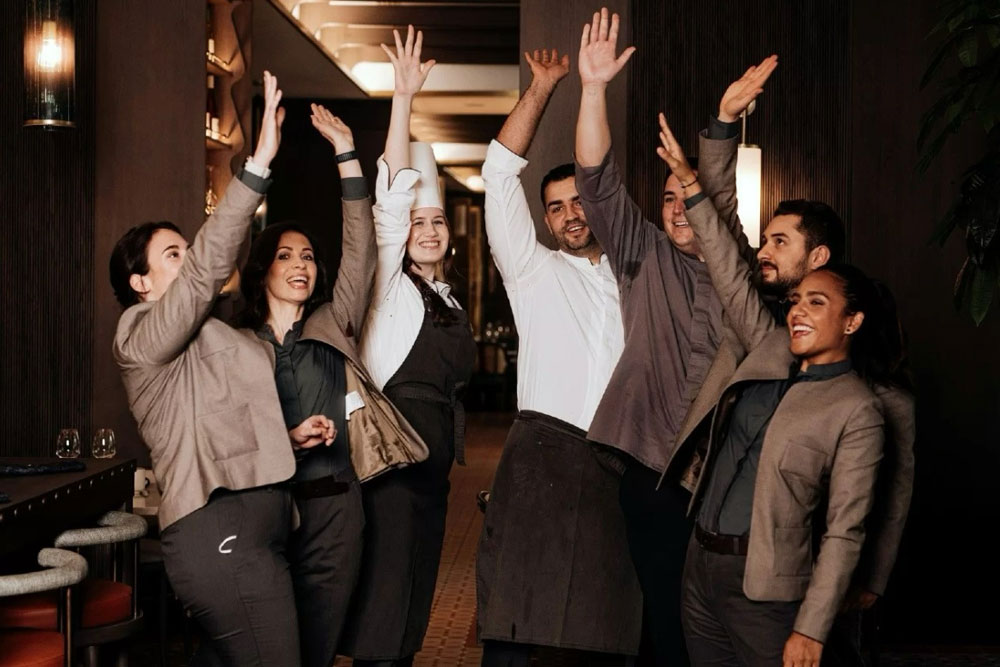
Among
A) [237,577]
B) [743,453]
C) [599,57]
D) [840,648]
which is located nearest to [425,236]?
[599,57]

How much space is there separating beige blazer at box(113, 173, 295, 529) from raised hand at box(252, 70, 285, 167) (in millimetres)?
74

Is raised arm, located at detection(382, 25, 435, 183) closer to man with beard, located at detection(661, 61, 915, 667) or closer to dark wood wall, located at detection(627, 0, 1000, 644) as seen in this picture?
man with beard, located at detection(661, 61, 915, 667)

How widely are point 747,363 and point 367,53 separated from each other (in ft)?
30.4

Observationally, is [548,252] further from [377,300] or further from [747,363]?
[747,363]

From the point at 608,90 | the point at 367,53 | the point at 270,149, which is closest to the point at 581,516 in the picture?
the point at 270,149

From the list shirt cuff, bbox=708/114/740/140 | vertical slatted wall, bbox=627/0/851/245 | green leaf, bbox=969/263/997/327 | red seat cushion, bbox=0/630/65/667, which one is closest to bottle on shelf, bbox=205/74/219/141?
vertical slatted wall, bbox=627/0/851/245

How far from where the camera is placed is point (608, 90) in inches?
201

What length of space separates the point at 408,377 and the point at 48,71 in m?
2.03

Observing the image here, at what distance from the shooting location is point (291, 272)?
10.6ft

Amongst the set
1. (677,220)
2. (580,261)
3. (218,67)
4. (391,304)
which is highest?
(218,67)

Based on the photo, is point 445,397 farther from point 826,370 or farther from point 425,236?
point 826,370

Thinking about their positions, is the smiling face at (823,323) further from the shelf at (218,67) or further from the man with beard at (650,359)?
the shelf at (218,67)

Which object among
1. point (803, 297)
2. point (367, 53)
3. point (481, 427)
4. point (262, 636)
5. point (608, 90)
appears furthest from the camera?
point (481, 427)

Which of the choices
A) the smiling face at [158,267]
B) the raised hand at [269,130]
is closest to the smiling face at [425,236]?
the raised hand at [269,130]
